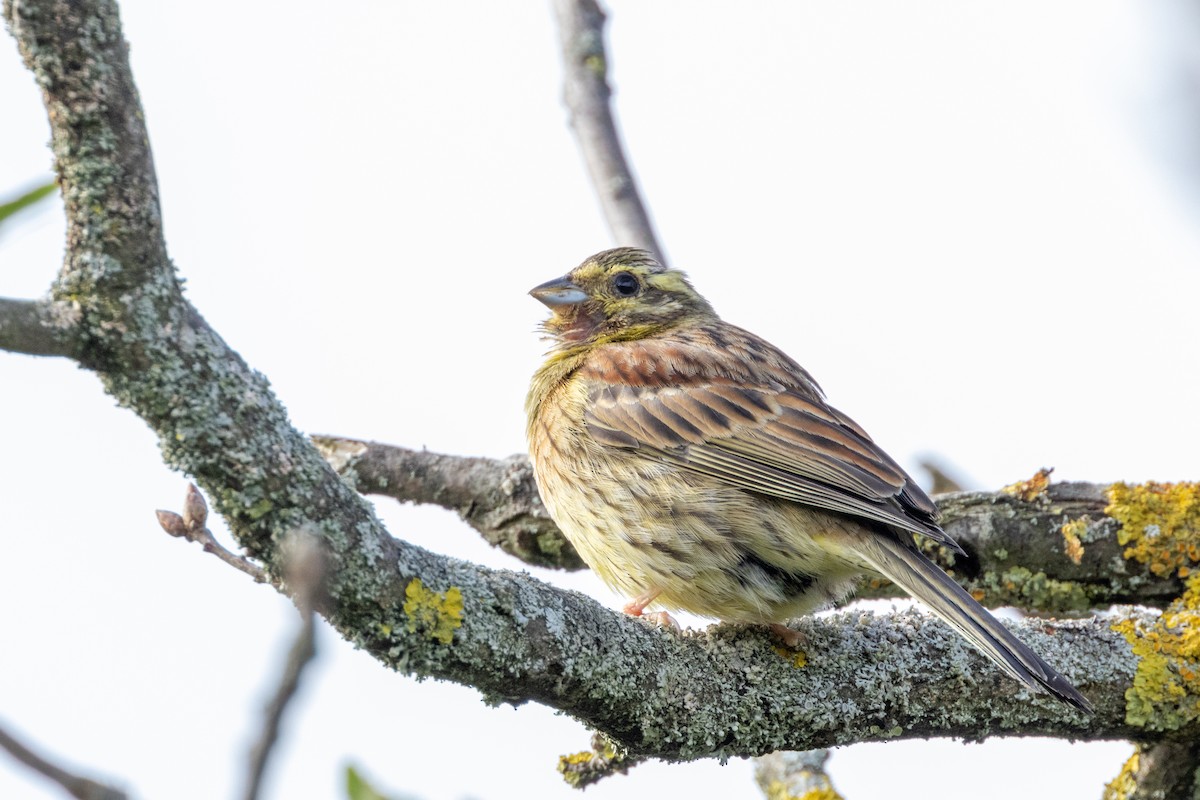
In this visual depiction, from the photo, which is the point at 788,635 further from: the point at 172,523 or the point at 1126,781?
the point at 172,523

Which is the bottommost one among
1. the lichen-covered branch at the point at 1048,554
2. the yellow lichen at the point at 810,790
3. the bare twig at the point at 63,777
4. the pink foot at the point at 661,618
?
the bare twig at the point at 63,777

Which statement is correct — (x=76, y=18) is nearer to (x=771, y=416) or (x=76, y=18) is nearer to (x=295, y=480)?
(x=295, y=480)

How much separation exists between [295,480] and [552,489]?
87.6 inches

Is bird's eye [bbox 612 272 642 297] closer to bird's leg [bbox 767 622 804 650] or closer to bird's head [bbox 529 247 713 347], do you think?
bird's head [bbox 529 247 713 347]

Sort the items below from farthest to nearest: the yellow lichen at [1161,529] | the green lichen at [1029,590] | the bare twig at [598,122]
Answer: the bare twig at [598,122] → the green lichen at [1029,590] → the yellow lichen at [1161,529]

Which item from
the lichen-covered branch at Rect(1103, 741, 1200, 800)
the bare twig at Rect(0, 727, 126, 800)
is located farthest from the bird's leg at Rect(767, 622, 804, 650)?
the bare twig at Rect(0, 727, 126, 800)

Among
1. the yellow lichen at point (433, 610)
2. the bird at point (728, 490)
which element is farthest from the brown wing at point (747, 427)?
the yellow lichen at point (433, 610)

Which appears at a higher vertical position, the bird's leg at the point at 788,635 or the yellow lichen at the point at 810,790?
the bird's leg at the point at 788,635

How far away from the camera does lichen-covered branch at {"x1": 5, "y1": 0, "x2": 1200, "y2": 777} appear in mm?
2172

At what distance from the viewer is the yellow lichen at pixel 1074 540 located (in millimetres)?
4633

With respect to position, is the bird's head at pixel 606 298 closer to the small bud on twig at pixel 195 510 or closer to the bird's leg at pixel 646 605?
the bird's leg at pixel 646 605

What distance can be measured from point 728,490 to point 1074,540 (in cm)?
134

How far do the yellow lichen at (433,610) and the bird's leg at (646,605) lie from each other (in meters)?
1.51

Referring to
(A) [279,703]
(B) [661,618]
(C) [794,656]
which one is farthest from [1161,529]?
(A) [279,703]
